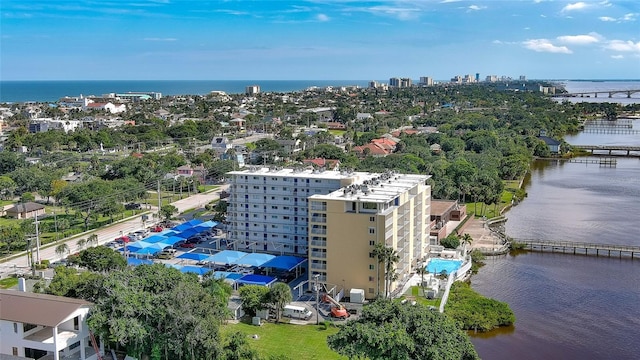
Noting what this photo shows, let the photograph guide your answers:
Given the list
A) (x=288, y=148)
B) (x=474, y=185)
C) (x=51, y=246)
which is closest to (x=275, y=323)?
(x=51, y=246)

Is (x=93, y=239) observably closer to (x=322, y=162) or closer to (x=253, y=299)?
(x=253, y=299)

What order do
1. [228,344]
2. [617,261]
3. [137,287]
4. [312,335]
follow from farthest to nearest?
[617,261] → [312,335] → [137,287] → [228,344]

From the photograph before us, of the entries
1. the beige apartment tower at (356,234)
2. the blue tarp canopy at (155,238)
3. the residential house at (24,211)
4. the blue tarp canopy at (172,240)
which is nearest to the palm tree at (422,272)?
the beige apartment tower at (356,234)

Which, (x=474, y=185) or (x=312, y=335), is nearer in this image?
(x=312, y=335)

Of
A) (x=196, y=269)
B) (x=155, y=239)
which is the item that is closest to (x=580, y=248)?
(x=196, y=269)

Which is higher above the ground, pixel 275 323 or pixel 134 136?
pixel 134 136

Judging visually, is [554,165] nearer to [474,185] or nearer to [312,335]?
[474,185]
